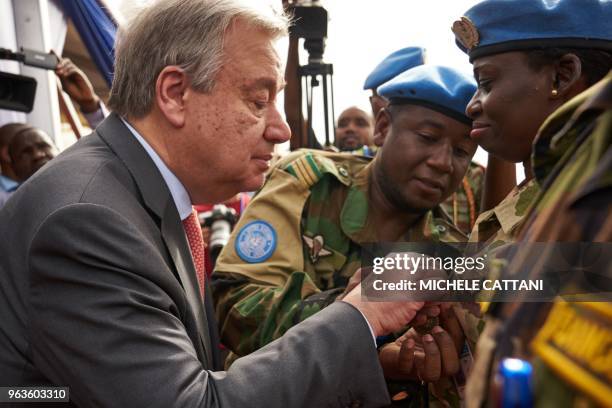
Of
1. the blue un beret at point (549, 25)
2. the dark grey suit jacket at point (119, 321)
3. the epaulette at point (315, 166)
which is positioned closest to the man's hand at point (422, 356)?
the dark grey suit jacket at point (119, 321)

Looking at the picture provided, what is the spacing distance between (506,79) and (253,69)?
66 cm

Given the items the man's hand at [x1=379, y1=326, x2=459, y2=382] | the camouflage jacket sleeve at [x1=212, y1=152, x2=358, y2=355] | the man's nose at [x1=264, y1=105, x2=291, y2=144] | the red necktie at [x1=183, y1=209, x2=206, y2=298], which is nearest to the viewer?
the man's hand at [x1=379, y1=326, x2=459, y2=382]

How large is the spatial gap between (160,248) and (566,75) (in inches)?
43.9

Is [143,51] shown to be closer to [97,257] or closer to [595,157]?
[97,257]

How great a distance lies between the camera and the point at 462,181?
3115mm

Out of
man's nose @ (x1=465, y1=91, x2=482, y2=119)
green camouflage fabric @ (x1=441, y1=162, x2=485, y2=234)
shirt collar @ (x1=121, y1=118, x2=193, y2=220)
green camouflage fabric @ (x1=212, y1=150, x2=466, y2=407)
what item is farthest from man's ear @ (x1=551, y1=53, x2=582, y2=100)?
green camouflage fabric @ (x1=441, y1=162, x2=485, y2=234)

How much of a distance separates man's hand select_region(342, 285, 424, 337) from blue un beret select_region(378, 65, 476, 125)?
41.0 inches

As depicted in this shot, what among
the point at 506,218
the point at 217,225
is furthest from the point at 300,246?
the point at 217,225

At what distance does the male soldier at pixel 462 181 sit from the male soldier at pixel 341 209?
251 mm

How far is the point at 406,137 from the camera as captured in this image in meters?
2.52

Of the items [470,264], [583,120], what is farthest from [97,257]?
[583,120]

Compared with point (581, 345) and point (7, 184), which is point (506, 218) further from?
point (7, 184)

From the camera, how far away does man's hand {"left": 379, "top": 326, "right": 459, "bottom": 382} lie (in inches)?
66.5

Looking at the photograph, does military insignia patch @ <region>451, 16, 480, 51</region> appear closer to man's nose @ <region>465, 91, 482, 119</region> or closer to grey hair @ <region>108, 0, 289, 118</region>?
man's nose @ <region>465, 91, 482, 119</region>
